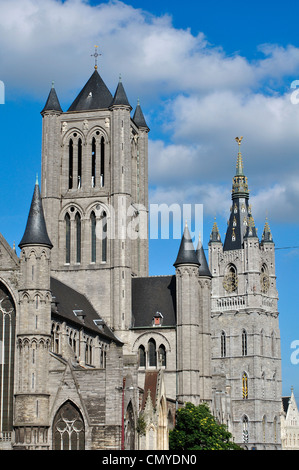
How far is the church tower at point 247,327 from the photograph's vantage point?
138 meters

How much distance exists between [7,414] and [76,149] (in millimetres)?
29632

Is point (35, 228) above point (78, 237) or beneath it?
beneath

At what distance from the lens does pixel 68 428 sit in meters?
55.4

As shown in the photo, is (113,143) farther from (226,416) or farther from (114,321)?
(226,416)

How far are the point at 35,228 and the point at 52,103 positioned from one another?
974 inches

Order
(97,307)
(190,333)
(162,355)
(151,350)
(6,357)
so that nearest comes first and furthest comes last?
(6,357), (190,333), (97,307), (162,355), (151,350)

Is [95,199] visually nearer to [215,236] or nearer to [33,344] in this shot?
[33,344]

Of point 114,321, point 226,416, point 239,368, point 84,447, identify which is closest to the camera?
point 84,447

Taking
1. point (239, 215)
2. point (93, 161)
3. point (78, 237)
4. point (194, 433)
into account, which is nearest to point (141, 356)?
point (194, 433)

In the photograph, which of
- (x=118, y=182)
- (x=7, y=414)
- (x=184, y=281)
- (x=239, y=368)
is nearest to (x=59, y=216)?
(x=118, y=182)

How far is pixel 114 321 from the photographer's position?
75.4 meters

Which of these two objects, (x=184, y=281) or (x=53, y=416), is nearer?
(x=53, y=416)

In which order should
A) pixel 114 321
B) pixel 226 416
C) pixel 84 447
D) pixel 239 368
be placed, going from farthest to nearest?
pixel 239 368, pixel 226 416, pixel 114 321, pixel 84 447

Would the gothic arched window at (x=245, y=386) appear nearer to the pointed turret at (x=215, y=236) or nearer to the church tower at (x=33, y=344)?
the pointed turret at (x=215, y=236)
